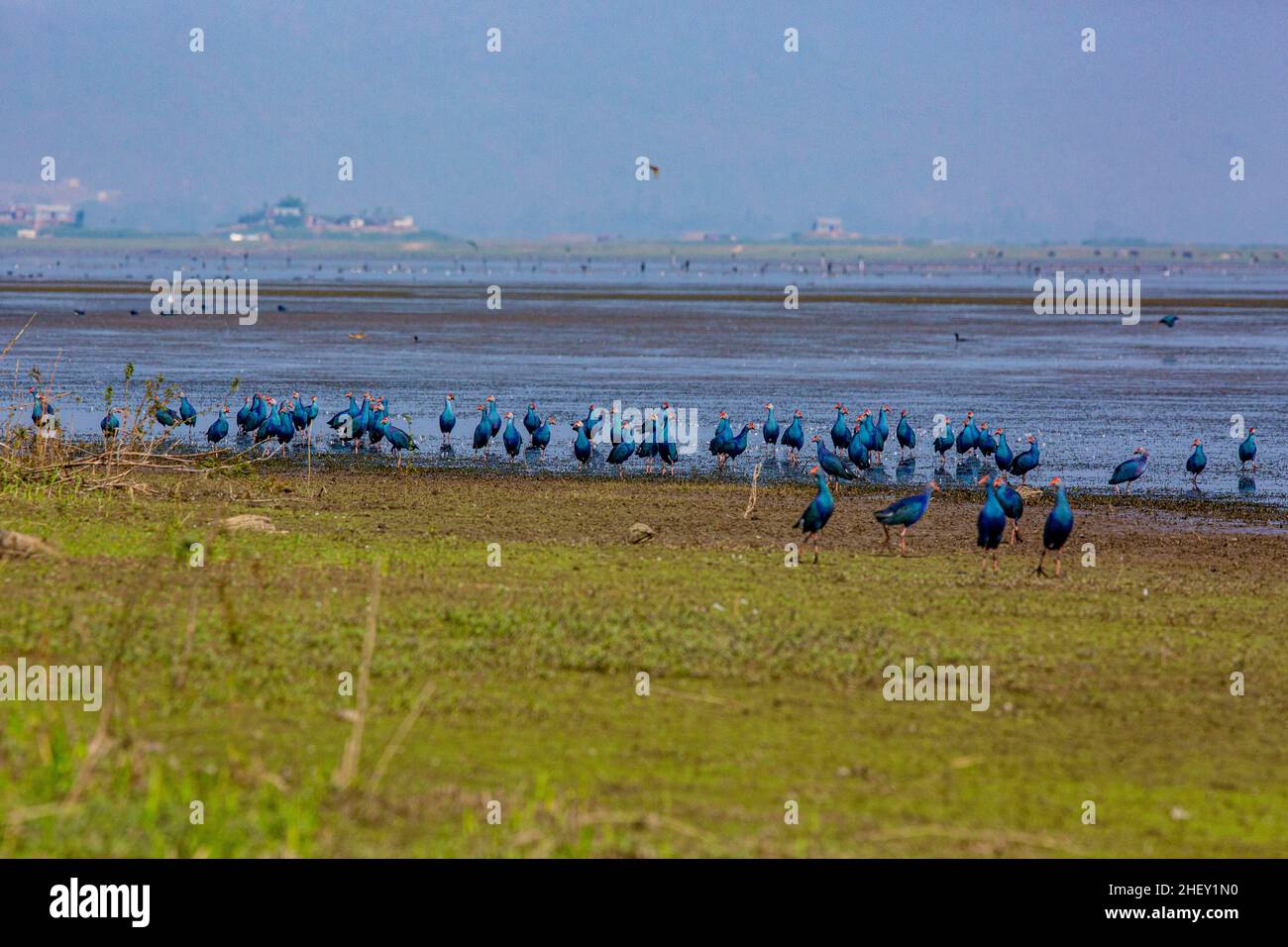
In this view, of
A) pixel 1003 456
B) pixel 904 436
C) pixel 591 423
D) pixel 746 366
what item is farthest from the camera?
pixel 746 366

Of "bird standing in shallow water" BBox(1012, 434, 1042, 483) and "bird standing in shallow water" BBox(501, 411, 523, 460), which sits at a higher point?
"bird standing in shallow water" BBox(501, 411, 523, 460)

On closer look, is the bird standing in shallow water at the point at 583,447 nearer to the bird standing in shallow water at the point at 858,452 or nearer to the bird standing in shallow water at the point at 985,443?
the bird standing in shallow water at the point at 858,452

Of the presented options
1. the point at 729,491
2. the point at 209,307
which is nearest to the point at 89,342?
the point at 209,307

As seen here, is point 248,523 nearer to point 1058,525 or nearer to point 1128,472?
point 1058,525
